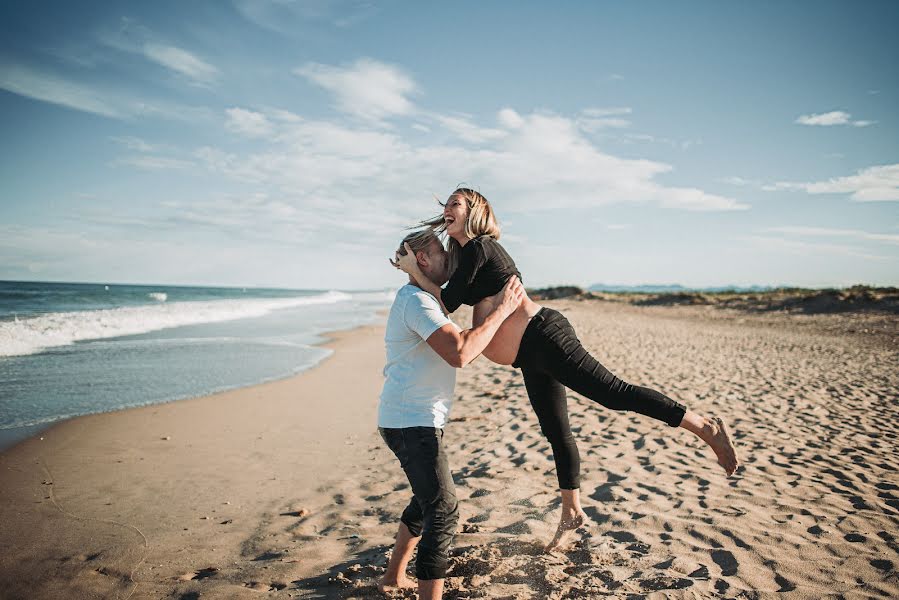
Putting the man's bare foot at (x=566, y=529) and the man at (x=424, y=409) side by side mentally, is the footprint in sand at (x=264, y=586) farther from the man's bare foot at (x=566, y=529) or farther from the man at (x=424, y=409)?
the man's bare foot at (x=566, y=529)

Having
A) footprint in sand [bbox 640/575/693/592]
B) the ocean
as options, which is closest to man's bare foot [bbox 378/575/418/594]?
footprint in sand [bbox 640/575/693/592]

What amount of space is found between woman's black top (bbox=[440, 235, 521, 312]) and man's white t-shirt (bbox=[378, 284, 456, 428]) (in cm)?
37

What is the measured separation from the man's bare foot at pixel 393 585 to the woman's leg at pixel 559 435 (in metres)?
1.00

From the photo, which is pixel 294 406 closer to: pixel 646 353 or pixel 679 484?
pixel 679 484

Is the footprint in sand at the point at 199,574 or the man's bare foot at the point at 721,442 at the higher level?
the man's bare foot at the point at 721,442

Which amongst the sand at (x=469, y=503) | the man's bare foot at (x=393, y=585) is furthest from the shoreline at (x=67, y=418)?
the man's bare foot at (x=393, y=585)

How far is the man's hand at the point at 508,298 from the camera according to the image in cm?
260

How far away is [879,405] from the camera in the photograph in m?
8.22

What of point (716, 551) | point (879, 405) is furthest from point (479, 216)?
point (879, 405)

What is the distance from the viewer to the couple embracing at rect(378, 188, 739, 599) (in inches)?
93.8

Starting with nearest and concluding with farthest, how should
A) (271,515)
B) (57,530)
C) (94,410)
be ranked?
1. (57,530)
2. (271,515)
3. (94,410)

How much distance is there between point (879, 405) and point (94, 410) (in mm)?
12175

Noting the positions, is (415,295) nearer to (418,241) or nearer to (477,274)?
(418,241)

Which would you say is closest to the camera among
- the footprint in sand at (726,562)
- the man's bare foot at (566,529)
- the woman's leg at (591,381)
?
the woman's leg at (591,381)
